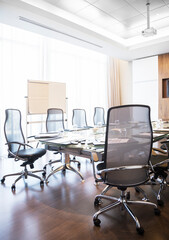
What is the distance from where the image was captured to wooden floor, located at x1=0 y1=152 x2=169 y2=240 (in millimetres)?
1741

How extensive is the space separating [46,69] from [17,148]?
318 centimetres

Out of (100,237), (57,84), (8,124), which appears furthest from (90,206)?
(57,84)

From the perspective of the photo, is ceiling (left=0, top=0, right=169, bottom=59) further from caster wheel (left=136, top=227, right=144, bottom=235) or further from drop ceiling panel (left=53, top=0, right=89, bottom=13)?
caster wheel (left=136, top=227, right=144, bottom=235)

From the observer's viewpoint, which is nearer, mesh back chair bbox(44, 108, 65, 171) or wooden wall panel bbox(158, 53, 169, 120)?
mesh back chair bbox(44, 108, 65, 171)

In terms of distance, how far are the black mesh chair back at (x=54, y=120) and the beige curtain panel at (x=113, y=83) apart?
381cm

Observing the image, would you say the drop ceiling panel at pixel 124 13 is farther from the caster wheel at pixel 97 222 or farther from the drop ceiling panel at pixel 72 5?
the caster wheel at pixel 97 222

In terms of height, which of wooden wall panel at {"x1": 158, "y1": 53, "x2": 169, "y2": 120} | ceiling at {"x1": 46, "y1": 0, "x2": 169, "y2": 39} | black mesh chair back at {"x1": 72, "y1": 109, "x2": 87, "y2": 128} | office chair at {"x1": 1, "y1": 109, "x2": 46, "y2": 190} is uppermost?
ceiling at {"x1": 46, "y1": 0, "x2": 169, "y2": 39}

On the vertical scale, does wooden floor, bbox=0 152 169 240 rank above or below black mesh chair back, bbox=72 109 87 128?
below

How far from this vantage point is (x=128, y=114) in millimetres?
1716

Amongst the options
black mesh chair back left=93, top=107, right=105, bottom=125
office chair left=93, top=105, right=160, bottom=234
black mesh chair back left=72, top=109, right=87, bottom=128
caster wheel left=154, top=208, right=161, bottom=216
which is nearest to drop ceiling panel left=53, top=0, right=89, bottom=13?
black mesh chair back left=72, top=109, right=87, bottom=128

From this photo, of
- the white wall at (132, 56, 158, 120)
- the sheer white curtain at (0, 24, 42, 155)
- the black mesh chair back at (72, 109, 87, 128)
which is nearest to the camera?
the sheer white curtain at (0, 24, 42, 155)

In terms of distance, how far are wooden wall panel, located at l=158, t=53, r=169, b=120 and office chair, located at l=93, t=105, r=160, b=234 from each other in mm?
5234

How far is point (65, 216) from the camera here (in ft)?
6.71

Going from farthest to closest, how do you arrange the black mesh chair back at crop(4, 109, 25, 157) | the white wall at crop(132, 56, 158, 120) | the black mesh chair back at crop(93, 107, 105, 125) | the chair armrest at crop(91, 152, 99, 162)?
the white wall at crop(132, 56, 158, 120)
the black mesh chair back at crop(93, 107, 105, 125)
the black mesh chair back at crop(4, 109, 25, 157)
the chair armrest at crop(91, 152, 99, 162)
